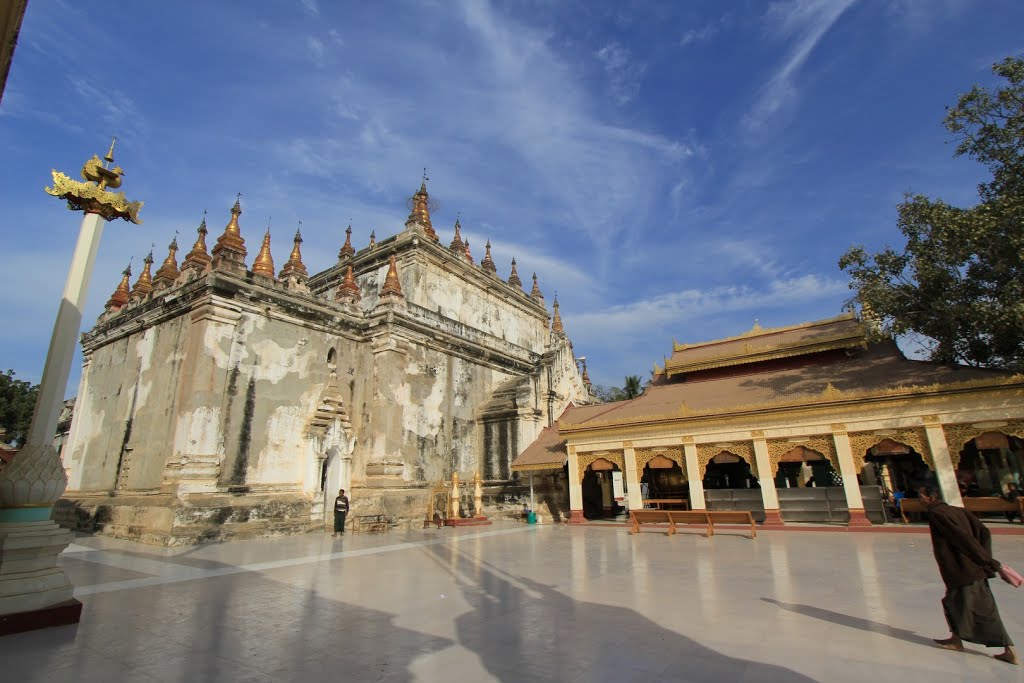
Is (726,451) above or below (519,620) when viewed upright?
above

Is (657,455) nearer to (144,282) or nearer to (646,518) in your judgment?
(646,518)

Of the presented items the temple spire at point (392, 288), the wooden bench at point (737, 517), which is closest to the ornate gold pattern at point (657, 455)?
the wooden bench at point (737, 517)

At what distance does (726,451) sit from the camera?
15.5 metres

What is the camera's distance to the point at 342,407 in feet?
56.2

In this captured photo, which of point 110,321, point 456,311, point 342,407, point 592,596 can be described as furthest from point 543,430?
point 110,321

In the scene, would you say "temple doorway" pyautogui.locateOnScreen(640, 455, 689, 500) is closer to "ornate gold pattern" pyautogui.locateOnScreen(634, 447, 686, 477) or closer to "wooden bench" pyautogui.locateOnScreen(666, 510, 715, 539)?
"ornate gold pattern" pyautogui.locateOnScreen(634, 447, 686, 477)

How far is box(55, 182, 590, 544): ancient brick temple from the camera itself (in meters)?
13.9

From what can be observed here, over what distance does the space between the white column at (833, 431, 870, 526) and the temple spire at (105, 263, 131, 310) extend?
26.1 meters

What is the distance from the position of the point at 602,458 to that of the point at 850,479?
7.04 metres

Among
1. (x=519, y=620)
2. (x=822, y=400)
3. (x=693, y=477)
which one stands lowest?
(x=519, y=620)

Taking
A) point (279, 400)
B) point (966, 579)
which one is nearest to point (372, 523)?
point (279, 400)

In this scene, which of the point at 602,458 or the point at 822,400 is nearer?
the point at 822,400

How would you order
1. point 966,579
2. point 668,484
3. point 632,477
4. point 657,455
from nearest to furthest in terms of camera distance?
point 966,579
point 657,455
point 632,477
point 668,484

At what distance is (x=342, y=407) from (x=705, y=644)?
14.6 metres
